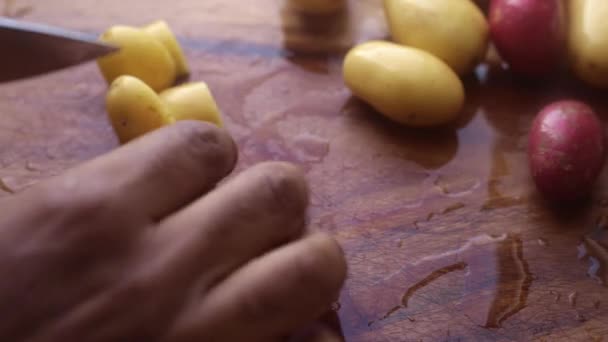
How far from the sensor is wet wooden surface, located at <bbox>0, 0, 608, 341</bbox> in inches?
32.6

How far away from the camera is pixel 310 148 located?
1.01m

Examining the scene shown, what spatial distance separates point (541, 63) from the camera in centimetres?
104

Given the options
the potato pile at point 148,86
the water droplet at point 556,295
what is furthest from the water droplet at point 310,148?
the water droplet at point 556,295

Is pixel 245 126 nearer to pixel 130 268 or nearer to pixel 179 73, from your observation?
pixel 179 73

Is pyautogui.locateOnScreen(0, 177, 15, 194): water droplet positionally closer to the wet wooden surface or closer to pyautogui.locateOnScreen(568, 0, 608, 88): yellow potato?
the wet wooden surface

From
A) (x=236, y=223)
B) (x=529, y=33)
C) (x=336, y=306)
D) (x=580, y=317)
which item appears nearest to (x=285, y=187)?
(x=236, y=223)

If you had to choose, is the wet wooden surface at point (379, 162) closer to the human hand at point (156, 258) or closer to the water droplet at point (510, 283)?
the water droplet at point (510, 283)

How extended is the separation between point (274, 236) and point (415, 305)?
0.77 ft

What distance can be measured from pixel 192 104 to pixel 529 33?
1.71 feet

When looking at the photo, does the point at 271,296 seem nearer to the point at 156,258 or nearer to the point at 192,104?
the point at 156,258

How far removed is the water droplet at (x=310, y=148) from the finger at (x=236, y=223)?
253 millimetres

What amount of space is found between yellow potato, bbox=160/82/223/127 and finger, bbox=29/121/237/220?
23 centimetres

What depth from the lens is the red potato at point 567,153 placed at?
0.87 metres

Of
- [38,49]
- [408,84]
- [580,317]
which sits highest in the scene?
[38,49]
